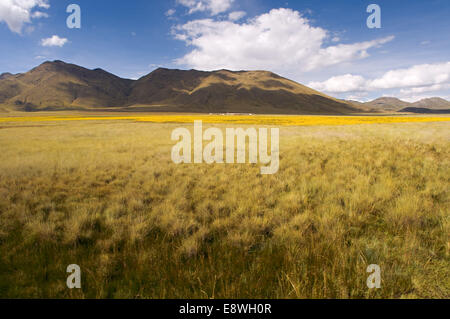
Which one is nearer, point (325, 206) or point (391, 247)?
point (391, 247)

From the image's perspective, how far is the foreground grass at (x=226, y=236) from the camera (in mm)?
2561

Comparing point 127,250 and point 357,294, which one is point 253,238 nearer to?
point 357,294

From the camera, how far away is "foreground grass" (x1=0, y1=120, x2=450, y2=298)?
101 inches

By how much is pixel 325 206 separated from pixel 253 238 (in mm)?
2243

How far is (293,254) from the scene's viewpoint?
10.4 ft

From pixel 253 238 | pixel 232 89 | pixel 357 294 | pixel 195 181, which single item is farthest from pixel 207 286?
Answer: pixel 232 89

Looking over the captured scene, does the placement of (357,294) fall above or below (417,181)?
below

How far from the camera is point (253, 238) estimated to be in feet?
11.9

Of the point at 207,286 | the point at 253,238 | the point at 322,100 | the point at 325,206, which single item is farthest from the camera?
the point at 322,100

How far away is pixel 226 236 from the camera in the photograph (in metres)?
3.75

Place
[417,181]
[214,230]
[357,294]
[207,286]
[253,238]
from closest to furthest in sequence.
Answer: [357,294]
[207,286]
[253,238]
[214,230]
[417,181]
